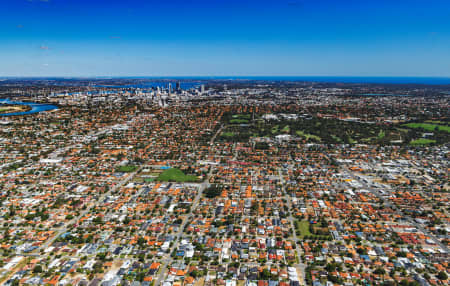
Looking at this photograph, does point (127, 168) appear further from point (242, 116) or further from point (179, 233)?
point (242, 116)

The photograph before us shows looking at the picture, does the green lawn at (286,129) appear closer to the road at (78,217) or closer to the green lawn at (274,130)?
the green lawn at (274,130)

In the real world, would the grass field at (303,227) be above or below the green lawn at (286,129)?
below

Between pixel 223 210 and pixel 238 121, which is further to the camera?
pixel 238 121

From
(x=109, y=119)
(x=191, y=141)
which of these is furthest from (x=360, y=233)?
(x=109, y=119)

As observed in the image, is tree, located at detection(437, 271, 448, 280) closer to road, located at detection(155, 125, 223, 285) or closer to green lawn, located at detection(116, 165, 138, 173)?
road, located at detection(155, 125, 223, 285)

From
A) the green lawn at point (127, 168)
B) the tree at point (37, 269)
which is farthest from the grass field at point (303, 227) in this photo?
the green lawn at point (127, 168)

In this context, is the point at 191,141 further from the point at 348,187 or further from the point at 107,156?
the point at 348,187

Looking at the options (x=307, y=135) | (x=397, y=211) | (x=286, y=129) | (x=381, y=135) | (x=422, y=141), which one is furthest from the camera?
(x=286, y=129)

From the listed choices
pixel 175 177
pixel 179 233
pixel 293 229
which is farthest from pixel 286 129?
pixel 179 233
